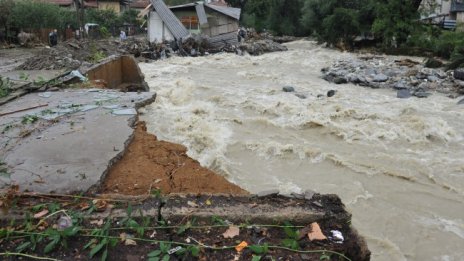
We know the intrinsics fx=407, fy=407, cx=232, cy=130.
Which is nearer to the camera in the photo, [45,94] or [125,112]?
[125,112]

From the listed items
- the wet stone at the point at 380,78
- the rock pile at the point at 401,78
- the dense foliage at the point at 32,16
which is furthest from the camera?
the dense foliage at the point at 32,16

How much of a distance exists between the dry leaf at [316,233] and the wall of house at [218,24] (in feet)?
92.4

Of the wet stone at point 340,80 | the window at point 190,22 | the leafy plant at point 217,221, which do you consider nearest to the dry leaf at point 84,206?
the leafy plant at point 217,221

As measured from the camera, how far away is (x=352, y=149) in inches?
294

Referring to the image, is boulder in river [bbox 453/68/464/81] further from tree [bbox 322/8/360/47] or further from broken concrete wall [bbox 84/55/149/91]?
tree [bbox 322/8/360/47]

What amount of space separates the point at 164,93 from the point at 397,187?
720 cm

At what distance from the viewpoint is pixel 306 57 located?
78.2 feet

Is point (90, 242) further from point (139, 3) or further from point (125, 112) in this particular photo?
point (139, 3)

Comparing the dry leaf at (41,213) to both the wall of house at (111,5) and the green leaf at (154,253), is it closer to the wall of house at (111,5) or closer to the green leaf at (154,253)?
the green leaf at (154,253)

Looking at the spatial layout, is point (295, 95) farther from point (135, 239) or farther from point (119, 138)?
point (135, 239)

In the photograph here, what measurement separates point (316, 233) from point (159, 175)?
2027mm

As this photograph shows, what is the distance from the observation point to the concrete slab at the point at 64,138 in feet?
13.4

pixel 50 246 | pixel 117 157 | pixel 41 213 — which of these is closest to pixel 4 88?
pixel 117 157

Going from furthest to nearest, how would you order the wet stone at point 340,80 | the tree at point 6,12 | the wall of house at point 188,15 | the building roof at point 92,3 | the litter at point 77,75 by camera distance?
the building roof at point 92,3
the wall of house at point 188,15
the tree at point 6,12
the wet stone at point 340,80
the litter at point 77,75
